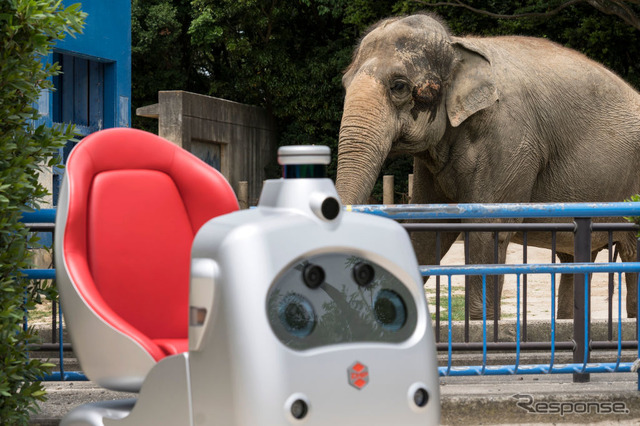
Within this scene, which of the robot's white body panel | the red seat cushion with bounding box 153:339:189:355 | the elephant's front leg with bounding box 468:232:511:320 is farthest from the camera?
the elephant's front leg with bounding box 468:232:511:320

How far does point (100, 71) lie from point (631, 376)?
30.9 ft

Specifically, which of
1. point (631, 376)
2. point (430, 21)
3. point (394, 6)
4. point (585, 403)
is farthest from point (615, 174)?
point (394, 6)

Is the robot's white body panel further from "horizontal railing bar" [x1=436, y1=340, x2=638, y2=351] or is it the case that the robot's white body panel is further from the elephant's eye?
the elephant's eye

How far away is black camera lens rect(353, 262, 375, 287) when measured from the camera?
217cm

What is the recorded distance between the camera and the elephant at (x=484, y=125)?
754cm

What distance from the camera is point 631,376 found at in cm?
558

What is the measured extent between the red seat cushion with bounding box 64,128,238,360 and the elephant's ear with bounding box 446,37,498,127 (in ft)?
15.8

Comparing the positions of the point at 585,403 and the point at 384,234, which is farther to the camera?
the point at 585,403

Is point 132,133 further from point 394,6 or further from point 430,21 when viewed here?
point 394,6

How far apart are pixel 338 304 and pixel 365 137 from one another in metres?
5.38

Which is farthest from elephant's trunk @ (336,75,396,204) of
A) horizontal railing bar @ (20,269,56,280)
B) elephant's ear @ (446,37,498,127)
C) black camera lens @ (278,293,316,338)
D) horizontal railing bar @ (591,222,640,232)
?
black camera lens @ (278,293,316,338)

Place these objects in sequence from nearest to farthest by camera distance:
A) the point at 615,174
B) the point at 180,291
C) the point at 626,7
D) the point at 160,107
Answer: the point at 180,291, the point at 615,174, the point at 626,7, the point at 160,107

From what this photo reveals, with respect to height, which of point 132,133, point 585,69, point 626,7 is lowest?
point 132,133

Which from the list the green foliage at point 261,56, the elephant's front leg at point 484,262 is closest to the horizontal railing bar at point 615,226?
the elephant's front leg at point 484,262
